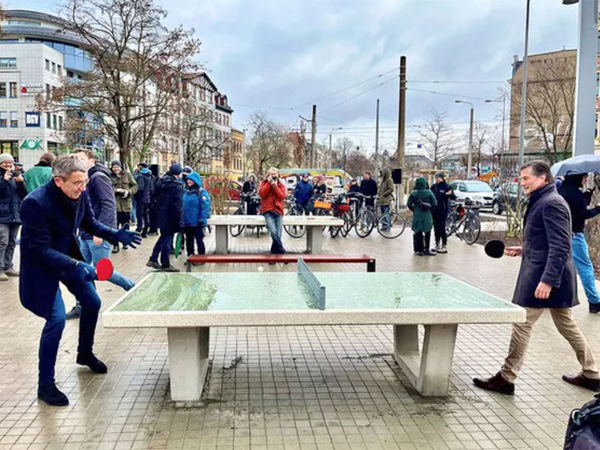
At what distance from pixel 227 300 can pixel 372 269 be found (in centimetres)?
425

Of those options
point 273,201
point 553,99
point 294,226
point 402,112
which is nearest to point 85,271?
point 273,201

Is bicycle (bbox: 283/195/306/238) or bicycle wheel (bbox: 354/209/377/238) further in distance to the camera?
bicycle (bbox: 283/195/306/238)

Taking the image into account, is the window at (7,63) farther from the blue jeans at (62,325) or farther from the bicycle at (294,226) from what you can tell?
the blue jeans at (62,325)

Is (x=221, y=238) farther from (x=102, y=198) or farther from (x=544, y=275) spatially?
(x=544, y=275)

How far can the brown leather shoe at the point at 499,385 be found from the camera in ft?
14.0

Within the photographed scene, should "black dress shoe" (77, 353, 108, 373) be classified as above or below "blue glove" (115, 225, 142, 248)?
below

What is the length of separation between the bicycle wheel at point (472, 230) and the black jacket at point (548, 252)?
10394 millimetres

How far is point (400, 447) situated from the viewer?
3.37 metres

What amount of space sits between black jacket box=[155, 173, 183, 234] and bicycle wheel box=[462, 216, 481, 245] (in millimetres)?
8455

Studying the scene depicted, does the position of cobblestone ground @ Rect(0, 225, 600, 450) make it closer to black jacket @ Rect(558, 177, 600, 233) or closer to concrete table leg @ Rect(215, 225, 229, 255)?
black jacket @ Rect(558, 177, 600, 233)

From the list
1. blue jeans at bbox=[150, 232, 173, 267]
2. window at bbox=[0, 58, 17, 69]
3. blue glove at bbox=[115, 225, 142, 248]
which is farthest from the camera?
window at bbox=[0, 58, 17, 69]

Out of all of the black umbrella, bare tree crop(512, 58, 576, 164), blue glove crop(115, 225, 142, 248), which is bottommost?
blue glove crop(115, 225, 142, 248)

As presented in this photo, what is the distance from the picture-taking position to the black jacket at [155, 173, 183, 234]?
9070 mm

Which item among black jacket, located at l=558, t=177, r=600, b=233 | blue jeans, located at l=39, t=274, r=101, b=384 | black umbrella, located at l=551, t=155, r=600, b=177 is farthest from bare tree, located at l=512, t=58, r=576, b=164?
blue jeans, located at l=39, t=274, r=101, b=384
